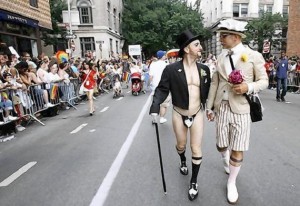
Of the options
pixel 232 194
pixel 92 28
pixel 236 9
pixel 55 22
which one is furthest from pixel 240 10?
pixel 232 194

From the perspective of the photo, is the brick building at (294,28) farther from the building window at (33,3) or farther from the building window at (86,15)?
the building window at (86,15)

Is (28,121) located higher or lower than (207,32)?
lower

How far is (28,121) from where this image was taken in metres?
8.94

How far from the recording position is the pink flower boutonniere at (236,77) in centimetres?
314

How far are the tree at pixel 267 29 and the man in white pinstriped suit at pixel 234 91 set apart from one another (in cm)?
3601

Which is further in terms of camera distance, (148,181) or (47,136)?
(47,136)

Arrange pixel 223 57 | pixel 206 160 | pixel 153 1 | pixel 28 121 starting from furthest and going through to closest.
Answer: pixel 153 1 → pixel 28 121 → pixel 206 160 → pixel 223 57

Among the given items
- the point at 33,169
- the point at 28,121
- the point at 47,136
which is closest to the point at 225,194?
the point at 33,169

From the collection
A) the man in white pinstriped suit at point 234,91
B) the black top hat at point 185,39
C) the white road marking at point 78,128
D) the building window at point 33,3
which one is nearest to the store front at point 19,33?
the building window at point 33,3

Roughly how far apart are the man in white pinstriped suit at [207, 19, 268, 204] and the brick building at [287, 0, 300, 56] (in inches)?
917

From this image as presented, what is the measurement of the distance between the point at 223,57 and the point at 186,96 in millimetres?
634

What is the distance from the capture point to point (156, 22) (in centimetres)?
4291

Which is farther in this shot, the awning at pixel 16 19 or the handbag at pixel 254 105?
the awning at pixel 16 19

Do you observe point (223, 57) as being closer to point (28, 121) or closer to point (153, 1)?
point (28, 121)
